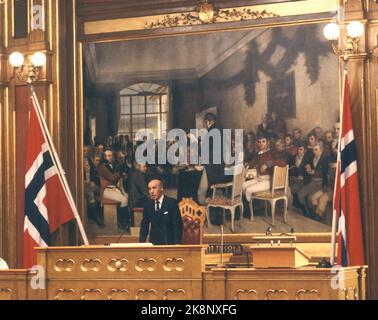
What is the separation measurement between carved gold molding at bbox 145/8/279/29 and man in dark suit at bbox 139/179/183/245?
9.34ft

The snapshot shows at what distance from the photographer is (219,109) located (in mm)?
14398

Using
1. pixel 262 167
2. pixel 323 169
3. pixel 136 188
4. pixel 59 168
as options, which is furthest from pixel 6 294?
pixel 323 169

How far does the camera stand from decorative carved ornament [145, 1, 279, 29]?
14.3 meters

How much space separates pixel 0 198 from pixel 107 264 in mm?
4920

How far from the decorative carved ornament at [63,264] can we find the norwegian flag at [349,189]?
4.01 metres

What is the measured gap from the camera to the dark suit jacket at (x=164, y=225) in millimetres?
13828

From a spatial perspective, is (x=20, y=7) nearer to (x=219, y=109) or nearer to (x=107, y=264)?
(x=219, y=109)

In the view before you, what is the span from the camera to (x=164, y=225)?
548 inches

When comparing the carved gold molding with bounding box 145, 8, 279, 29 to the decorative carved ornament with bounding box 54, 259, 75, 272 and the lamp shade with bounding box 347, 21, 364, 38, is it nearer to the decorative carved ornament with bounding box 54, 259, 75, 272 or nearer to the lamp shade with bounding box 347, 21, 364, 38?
the lamp shade with bounding box 347, 21, 364, 38

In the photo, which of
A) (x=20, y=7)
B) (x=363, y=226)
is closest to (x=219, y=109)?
(x=363, y=226)

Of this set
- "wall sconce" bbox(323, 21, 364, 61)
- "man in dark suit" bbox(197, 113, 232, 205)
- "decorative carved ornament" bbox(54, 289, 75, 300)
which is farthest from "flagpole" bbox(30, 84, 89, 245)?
"wall sconce" bbox(323, 21, 364, 61)

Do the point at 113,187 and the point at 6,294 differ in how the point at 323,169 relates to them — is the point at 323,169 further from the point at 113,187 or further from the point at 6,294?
the point at 6,294

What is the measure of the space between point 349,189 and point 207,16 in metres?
3.61
